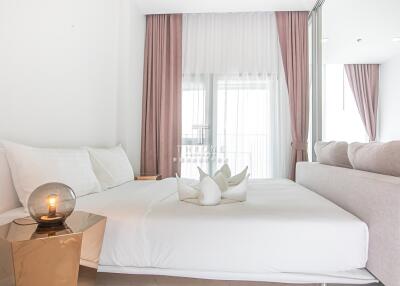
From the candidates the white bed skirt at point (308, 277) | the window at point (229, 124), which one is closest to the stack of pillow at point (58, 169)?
the white bed skirt at point (308, 277)

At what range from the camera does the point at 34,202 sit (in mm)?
1150

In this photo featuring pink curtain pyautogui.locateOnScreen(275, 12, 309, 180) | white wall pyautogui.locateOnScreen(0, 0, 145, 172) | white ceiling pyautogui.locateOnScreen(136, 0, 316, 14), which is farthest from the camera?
pink curtain pyautogui.locateOnScreen(275, 12, 309, 180)

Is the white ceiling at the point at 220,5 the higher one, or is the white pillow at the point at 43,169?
the white ceiling at the point at 220,5

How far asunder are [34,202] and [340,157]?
6.18ft

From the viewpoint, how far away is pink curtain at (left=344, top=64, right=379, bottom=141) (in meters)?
2.27

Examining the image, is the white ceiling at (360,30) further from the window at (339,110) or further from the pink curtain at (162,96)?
the pink curtain at (162,96)

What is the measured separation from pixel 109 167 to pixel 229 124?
6.40 ft

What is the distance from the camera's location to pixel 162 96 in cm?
389

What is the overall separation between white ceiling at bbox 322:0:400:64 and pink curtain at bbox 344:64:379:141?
77 mm

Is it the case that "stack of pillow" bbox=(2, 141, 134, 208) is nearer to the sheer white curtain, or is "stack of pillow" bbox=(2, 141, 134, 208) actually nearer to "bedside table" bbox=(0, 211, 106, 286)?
"bedside table" bbox=(0, 211, 106, 286)

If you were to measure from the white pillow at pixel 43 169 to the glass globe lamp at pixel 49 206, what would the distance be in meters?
0.46

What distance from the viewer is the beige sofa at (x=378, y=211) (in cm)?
109

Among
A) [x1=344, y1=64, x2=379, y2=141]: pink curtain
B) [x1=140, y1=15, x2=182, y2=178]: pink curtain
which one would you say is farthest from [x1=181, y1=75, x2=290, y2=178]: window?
[x1=344, y1=64, x2=379, y2=141]: pink curtain

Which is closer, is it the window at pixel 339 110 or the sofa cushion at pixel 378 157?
the sofa cushion at pixel 378 157
